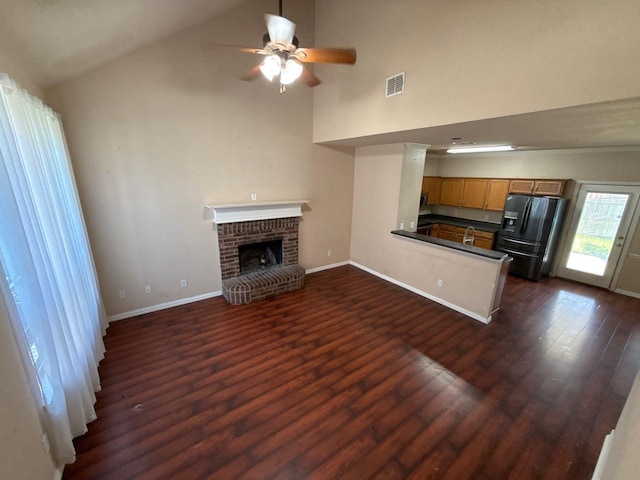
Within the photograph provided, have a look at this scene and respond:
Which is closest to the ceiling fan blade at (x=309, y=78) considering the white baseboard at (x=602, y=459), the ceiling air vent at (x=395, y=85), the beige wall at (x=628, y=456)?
the ceiling air vent at (x=395, y=85)

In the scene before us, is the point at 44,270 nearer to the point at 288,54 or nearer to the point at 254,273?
the point at 288,54

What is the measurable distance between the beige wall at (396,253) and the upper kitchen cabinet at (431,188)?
2200 millimetres

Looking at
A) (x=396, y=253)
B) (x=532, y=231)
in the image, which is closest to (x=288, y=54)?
(x=396, y=253)

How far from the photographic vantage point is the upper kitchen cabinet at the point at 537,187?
15.5 ft

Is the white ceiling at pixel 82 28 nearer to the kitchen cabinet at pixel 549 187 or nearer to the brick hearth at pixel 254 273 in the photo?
the brick hearth at pixel 254 273

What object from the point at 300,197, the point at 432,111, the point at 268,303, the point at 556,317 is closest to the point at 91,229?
the point at 268,303

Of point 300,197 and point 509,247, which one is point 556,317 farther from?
point 300,197

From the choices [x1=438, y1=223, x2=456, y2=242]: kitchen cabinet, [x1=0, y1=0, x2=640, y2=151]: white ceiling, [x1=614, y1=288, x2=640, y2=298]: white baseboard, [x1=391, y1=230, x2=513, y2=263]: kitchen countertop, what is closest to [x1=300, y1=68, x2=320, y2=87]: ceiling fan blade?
[x1=0, y1=0, x2=640, y2=151]: white ceiling

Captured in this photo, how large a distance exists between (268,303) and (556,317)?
4.29 meters

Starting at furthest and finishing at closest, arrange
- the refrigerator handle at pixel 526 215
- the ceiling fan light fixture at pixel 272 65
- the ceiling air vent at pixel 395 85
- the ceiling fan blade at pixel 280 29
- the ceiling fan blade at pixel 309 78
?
the refrigerator handle at pixel 526 215, the ceiling air vent at pixel 395 85, the ceiling fan blade at pixel 309 78, the ceiling fan light fixture at pixel 272 65, the ceiling fan blade at pixel 280 29

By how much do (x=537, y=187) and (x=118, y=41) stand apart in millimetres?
6849

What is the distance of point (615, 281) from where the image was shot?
14.8ft

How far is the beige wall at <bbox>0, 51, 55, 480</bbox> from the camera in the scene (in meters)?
1.13

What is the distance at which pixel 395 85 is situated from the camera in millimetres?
2934
